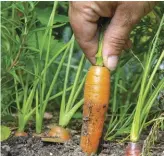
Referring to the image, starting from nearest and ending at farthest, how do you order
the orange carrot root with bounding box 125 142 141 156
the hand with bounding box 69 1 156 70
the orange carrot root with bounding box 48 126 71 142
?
1. the hand with bounding box 69 1 156 70
2. the orange carrot root with bounding box 125 142 141 156
3. the orange carrot root with bounding box 48 126 71 142

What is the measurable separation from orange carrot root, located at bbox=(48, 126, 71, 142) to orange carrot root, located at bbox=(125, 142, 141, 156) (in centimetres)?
20

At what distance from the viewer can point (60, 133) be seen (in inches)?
53.5

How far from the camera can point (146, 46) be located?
1.62m

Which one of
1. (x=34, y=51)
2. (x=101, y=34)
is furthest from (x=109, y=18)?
(x=34, y=51)

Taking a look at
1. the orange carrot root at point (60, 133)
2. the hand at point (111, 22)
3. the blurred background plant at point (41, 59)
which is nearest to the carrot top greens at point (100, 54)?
the hand at point (111, 22)

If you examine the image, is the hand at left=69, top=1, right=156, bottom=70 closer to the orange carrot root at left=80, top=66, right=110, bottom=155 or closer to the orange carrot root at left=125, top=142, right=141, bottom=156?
the orange carrot root at left=80, top=66, right=110, bottom=155

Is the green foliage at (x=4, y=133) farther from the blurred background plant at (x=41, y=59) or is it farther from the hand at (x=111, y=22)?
the hand at (x=111, y=22)

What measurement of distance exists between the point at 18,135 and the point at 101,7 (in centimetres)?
48

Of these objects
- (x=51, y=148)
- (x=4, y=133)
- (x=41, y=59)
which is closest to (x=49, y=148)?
(x=51, y=148)

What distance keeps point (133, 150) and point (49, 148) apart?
0.73 ft

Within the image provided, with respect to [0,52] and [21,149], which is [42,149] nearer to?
[21,149]

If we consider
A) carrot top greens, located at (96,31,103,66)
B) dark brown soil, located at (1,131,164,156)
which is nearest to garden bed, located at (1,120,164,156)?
dark brown soil, located at (1,131,164,156)

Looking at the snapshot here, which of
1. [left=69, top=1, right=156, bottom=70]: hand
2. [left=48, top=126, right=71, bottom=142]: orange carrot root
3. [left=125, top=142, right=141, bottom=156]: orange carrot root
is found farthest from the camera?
[left=48, top=126, right=71, bottom=142]: orange carrot root

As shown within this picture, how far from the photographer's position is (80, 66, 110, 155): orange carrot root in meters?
1.25
